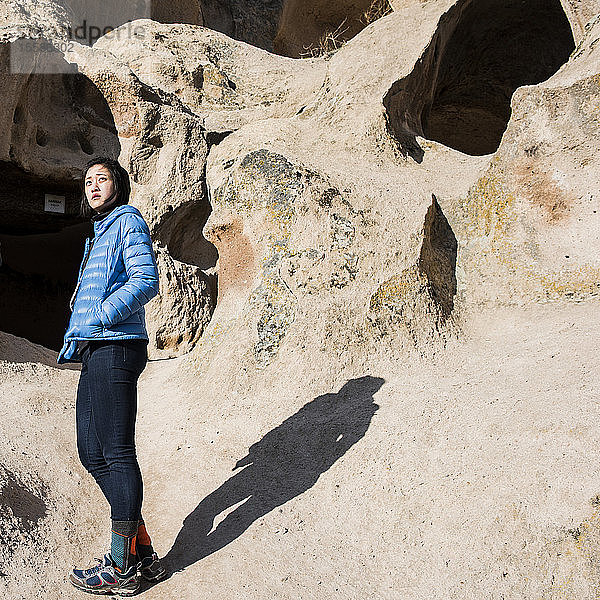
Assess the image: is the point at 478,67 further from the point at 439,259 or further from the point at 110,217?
the point at 110,217

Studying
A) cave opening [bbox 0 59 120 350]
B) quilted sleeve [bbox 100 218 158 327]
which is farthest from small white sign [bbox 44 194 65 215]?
quilted sleeve [bbox 100 218 158 327]

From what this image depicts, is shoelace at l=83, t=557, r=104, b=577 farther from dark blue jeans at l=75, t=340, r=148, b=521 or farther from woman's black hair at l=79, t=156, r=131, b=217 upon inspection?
woman's black hair at l=79, t=156, r=131, b=217

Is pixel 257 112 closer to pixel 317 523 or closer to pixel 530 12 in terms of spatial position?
pixel 530 12

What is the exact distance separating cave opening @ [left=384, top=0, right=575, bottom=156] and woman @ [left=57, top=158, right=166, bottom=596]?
339 cm

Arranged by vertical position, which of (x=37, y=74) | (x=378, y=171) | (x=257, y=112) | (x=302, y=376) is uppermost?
(x=37, y=74)

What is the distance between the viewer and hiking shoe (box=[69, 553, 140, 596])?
94.4 inches

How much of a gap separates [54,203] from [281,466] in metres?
4.57

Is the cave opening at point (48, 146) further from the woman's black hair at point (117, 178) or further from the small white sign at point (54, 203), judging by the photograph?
the woman's black hair at point (117, 178)

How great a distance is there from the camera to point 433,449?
309 cm

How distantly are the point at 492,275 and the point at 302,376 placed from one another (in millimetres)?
1482

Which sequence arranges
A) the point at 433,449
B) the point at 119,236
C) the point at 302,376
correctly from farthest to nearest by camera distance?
the point at 302,376 < the point at 433,449 < the point at 119,236

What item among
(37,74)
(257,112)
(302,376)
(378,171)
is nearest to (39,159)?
(37,74)

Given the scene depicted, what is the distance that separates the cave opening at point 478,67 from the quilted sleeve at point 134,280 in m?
3.37

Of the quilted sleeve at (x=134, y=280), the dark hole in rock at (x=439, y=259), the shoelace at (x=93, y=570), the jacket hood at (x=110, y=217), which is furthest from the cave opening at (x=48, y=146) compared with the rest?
the shoelace at (x=93, y=570)
